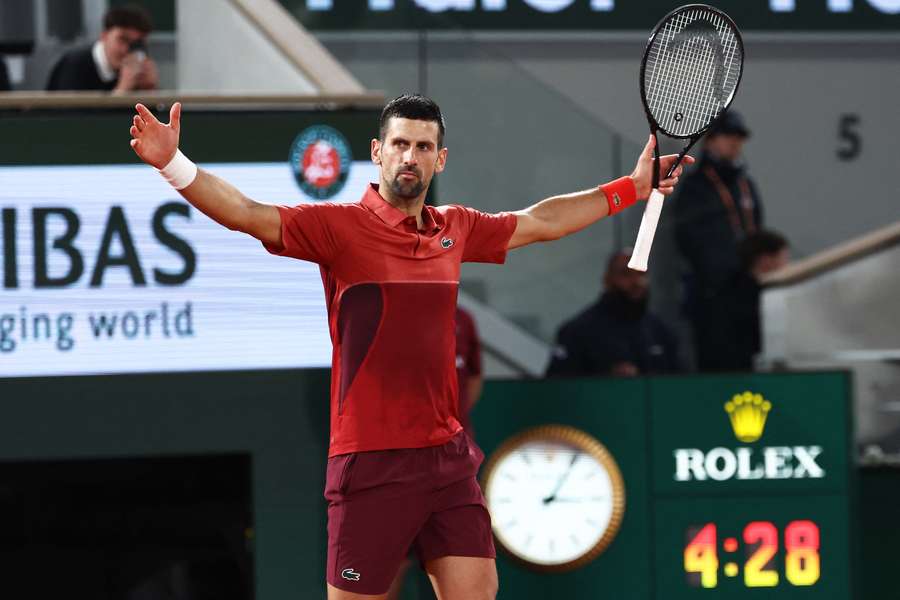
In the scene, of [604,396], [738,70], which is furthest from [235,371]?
[738,70]

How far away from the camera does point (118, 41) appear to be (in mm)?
7410

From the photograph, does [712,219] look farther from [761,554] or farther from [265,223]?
[265,223]

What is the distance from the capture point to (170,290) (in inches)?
249

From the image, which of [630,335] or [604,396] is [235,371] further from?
[630,335]

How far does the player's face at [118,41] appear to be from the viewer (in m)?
7.40

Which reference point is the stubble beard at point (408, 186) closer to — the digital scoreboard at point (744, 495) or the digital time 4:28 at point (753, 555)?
the digital scoreboard at point (744, 495)

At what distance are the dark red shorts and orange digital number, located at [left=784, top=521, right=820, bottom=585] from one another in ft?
8.09

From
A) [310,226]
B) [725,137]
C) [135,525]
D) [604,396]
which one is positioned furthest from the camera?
[725,137]

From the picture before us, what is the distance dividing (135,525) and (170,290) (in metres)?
1.67

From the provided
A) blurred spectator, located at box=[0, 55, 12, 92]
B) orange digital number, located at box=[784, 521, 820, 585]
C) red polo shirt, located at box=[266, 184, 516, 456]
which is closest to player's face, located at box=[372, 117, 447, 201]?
red polo shirt, located at box=[266, 184, 516, 456]

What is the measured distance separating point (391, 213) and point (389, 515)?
864 millimetres

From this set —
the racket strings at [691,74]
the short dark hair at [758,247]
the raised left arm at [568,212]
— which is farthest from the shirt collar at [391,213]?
the short dark hair at [758,247]

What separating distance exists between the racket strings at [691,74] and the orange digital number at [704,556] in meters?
2.18

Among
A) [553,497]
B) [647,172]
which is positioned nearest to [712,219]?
[553,497]
